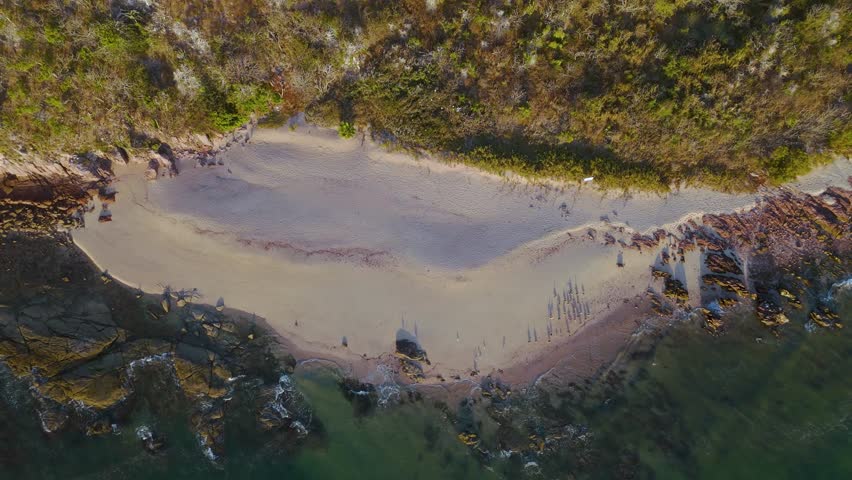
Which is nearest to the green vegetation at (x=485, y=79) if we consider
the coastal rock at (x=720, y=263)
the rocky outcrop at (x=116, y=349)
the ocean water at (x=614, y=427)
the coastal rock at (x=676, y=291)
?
the coastal rock at (x=720, y=263)

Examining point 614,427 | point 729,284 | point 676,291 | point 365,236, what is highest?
point 365,236

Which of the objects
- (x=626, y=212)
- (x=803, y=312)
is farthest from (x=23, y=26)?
(x=803, y=312)

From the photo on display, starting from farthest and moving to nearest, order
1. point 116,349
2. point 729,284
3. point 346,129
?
point 729,284 → point 116,349 → point 346,129

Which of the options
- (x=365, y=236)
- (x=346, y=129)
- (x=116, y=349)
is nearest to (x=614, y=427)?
(x=365, y=236)

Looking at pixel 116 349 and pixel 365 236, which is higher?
pixel 365 236

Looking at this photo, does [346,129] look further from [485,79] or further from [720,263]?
[720,263]

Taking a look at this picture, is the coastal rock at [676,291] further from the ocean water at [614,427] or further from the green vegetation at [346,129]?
the green vegetation at [346,129]

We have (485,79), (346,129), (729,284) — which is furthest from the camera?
(729,284)
